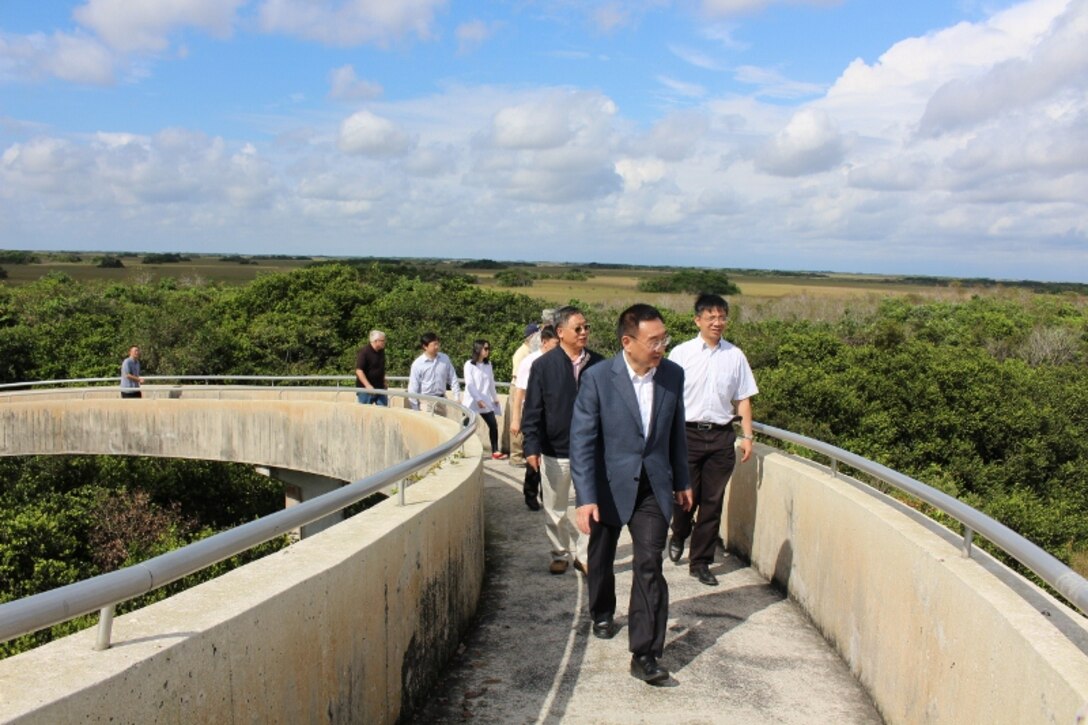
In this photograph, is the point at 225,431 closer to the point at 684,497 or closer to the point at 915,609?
the point at 684,497

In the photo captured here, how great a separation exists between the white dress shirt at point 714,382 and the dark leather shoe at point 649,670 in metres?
2.15

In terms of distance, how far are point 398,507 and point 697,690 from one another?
1.83m

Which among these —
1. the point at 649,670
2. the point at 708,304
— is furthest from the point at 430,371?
the point at 649,670

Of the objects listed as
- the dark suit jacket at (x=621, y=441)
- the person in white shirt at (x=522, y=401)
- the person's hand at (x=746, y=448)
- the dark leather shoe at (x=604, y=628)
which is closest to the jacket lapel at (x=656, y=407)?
the dark suit jacket at (x=621, y=441)

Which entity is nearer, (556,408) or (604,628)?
(604,628)

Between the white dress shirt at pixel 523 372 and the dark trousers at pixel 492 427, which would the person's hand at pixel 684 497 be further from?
the dark trousers at pixel 492 427

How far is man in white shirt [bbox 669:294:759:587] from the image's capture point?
675cm

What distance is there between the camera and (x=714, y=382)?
6770mm

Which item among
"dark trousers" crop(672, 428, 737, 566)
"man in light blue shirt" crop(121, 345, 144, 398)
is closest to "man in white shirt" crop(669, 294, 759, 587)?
"dark trousers" crop(672, 428, 737, 566)

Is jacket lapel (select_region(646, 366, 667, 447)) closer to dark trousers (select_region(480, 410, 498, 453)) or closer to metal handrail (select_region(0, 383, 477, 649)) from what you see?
metal handrail (select_region(0, 383, 477, 649))

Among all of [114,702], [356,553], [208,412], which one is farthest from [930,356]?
[114,702]

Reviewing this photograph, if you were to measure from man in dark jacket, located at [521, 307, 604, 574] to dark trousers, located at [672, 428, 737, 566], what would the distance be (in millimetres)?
863

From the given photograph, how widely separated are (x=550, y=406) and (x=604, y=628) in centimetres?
176

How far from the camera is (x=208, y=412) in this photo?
62.6 feet
